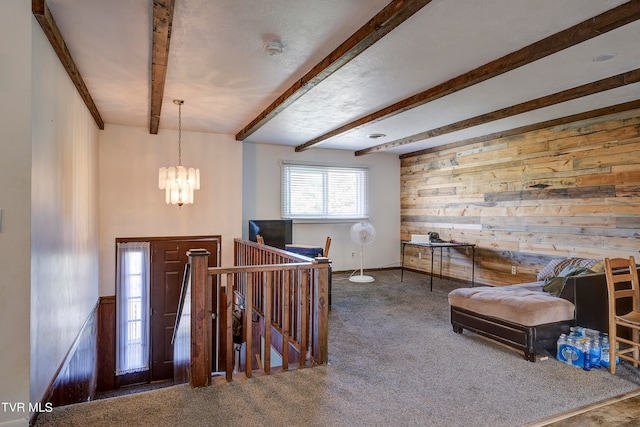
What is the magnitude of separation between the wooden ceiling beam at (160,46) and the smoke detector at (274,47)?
2.38ft

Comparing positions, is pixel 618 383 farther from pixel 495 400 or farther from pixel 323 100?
pixel 323 100

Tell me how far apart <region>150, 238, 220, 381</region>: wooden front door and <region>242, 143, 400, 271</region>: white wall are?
137cm

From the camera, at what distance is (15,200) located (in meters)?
2.19

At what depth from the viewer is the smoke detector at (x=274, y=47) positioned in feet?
9.43

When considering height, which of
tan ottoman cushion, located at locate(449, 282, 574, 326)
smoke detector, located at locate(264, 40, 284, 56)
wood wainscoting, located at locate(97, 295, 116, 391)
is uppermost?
smoke detector, located at locate(264, 40, 284, 56)

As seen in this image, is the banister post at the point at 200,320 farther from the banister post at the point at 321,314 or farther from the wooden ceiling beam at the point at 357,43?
the wooden ceiling beam at the point at 357,43

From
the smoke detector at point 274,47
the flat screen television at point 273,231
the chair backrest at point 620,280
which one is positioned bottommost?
the chair backrest at point 620,280

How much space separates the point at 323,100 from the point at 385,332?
278 centimetres

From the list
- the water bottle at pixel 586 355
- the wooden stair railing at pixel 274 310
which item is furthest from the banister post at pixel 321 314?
the water bottle at pixel 586 355

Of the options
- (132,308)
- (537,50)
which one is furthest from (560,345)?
(132,308)

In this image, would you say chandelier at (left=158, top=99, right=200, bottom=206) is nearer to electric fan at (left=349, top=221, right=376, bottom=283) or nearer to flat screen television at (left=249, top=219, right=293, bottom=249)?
flat screen television at (left=249, top=219, right=293, bottom=249)

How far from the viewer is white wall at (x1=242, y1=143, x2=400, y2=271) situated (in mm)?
Result: 6945

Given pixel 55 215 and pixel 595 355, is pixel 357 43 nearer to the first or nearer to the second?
pixel 55 215

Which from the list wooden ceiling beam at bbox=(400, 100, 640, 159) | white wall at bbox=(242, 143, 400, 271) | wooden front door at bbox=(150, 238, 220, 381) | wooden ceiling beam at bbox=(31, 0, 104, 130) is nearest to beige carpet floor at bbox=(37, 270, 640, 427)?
wooden ceiling beam at bbox=(31, 0, 104, 130)
